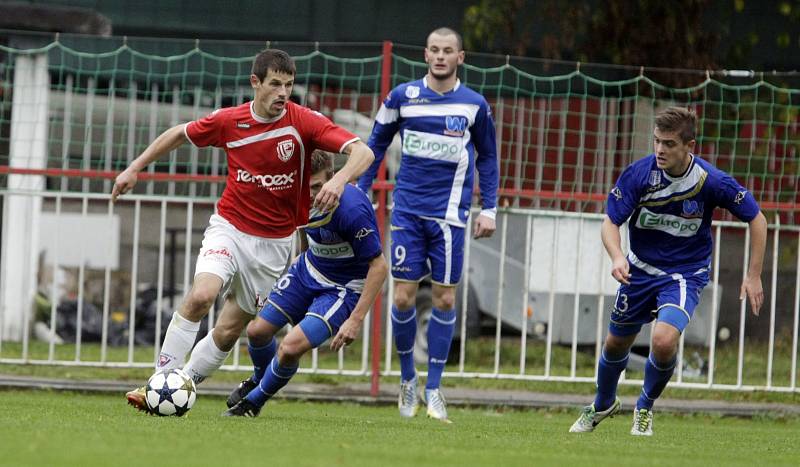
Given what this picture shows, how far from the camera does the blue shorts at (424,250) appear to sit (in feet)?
29.1

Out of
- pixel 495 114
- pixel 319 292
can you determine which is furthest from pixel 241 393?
pixel 495 114

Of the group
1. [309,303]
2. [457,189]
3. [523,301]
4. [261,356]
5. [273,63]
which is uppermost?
[273,63]

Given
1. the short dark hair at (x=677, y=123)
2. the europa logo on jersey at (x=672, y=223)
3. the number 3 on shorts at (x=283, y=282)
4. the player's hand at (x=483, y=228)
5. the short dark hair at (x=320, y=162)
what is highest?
the short dark hair at (x=677, y=123)

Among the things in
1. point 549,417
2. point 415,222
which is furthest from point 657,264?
point 549,417

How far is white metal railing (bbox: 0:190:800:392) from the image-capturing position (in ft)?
35.0

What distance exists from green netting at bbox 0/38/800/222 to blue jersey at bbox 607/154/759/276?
11.9 ft

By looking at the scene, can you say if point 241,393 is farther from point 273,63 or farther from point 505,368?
point 505,368

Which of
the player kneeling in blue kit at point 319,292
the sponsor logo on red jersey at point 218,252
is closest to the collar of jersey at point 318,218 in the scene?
the player kneeling in blue kit at point 319,292

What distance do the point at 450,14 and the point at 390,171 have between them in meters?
3.47

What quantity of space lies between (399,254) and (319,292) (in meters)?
0.83

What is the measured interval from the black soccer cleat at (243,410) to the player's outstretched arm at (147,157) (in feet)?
4.73

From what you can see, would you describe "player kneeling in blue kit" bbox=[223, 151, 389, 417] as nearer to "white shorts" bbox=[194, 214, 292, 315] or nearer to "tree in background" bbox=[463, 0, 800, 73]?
"white shorts" bbox=[194, 214, 292, 315]

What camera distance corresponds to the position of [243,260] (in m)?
7.64

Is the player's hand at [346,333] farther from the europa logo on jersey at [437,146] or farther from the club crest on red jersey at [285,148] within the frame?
the europa logo on jersey at [437,146]
